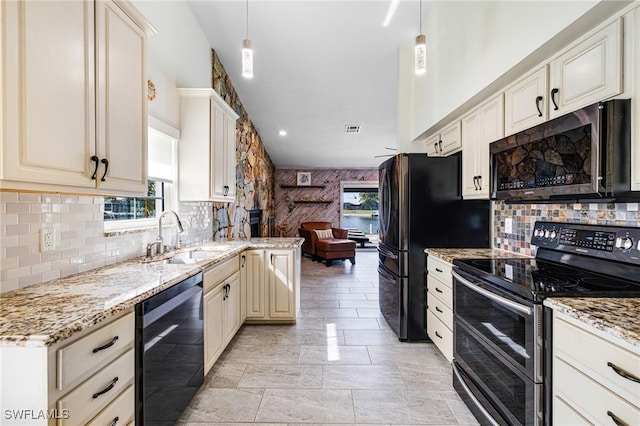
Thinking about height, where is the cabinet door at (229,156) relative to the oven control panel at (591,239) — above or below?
above

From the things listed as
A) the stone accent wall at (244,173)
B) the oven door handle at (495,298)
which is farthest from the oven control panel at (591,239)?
the stone accent wall at (244,173)

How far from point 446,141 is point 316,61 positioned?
2196 mm

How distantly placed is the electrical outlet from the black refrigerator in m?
2.45

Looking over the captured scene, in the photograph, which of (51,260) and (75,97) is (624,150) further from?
(51,260)

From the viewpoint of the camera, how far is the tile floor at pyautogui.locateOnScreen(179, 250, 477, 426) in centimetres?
190

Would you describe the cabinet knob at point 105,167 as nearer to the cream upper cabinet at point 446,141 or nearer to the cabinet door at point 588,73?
the cabinet door at point 588,73

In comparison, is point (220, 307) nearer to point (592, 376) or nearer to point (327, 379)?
point (327, 379)

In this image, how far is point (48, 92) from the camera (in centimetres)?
121

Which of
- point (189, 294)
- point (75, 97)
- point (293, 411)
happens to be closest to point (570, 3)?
point (75, 97)

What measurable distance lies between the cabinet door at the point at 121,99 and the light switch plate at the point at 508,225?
2.65 m

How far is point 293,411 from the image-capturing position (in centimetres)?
194

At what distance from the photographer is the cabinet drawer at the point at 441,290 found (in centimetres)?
234

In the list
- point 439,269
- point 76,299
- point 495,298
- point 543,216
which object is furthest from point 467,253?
point 76,299

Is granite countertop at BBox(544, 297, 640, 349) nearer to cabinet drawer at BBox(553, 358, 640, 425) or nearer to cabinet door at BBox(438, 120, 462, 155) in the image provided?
cabinet drawer at BBox(553, 358, 640, 425)
